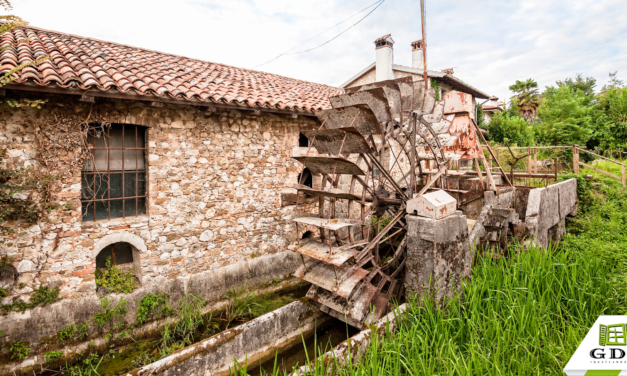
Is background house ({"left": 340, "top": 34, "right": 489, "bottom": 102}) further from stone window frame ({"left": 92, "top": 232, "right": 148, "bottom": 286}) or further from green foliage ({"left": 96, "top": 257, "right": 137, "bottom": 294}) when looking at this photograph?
green foliage ({"left": 96, "top": 257, "right": 137, "bottom": 294})

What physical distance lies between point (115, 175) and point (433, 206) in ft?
14.5

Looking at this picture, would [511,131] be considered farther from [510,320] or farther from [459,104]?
[510,320]

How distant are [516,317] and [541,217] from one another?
2.61 metres

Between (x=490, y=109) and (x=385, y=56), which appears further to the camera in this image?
(x=490, y=109)

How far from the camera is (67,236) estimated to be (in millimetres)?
4215

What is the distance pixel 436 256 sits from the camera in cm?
336

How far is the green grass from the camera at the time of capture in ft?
7.92

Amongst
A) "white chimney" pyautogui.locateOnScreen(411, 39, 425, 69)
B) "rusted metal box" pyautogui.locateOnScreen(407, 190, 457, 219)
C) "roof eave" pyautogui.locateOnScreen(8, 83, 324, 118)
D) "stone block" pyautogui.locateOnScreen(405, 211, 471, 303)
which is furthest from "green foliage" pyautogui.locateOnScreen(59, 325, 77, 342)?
"white chimney" pyautogui.locateOnScreen(411, 39, 425, 69)

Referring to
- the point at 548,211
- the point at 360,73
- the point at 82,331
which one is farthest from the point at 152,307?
the point at 360,73

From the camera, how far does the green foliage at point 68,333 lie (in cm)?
413

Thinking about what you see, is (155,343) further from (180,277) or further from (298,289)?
(298,289)

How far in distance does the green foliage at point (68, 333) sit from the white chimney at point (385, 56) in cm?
1095

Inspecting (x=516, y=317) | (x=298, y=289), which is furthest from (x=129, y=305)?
(x=516, y=317)

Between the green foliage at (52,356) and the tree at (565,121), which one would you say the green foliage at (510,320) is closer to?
the green foliage at (52,356)
